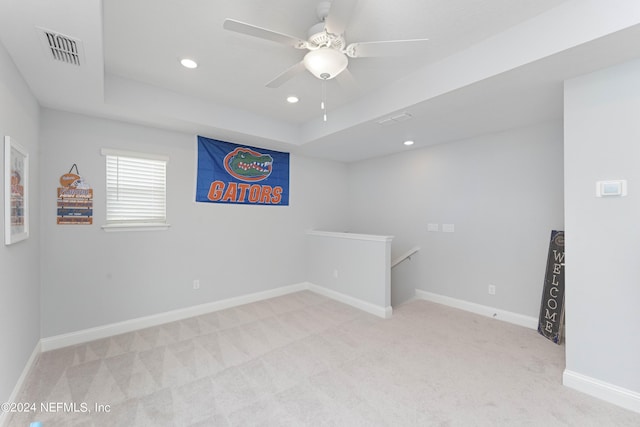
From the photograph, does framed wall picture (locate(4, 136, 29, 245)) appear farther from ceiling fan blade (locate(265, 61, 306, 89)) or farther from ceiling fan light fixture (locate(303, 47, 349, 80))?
ceiling fan light fixture (locate(303, 47, 349, 80))

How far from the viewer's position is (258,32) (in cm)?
164

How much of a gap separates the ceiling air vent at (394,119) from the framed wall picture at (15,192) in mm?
3168

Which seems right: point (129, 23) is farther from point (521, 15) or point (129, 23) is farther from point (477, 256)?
point (477, 256)

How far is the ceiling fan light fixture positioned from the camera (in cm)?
187

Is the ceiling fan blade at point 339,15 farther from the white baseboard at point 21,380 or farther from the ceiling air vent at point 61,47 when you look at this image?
the white baseboard at point 21,380

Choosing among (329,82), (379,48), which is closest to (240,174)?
(329,82)

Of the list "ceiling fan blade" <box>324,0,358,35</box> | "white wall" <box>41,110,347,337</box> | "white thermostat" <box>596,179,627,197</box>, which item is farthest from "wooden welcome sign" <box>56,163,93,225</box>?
"white thermostat" <box>596,179,627,197</box>

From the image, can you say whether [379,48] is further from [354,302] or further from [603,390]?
[354,302]

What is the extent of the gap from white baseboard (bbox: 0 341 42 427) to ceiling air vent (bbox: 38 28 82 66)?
238 centimetres

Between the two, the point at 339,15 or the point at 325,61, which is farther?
the point at 325,61

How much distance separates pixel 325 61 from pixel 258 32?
1.60 ft

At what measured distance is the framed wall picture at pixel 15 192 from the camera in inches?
72.7

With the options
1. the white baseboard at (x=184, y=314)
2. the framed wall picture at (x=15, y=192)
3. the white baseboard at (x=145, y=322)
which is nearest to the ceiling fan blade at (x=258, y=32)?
the framed wall picture at (x=15, y=192)

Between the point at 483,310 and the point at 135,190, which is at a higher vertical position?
the point at 135,190
